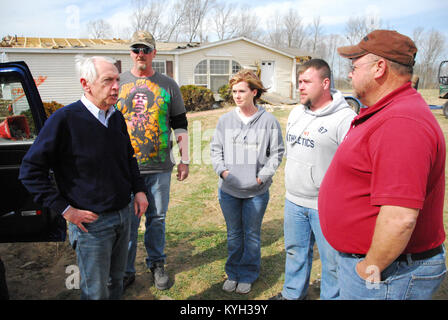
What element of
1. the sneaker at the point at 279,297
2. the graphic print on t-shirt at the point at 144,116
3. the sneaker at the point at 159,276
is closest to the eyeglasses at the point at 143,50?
the graphic print on t-shirt at the point at 144,116

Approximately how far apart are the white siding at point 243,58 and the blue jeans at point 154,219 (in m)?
16.5

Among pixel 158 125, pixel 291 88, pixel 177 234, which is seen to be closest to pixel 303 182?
pixel 158 125

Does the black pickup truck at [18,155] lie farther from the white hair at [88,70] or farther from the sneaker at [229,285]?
the sneaker at [229,285]

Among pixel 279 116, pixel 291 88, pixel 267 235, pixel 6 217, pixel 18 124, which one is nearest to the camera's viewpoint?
pixel 6 217

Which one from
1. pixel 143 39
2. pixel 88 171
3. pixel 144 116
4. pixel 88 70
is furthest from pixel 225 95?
pixel 88 171

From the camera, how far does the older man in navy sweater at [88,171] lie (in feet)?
6.79

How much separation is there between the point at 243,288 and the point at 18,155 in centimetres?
257

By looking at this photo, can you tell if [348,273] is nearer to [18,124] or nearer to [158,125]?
[158,125]

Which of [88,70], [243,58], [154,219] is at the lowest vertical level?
[154,219]

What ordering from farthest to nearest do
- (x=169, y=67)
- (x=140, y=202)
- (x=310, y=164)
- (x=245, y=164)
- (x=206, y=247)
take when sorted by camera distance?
(x=169, y=67) → (x=206, y=247) → (x=245, y=164) → (x=310, y=164) → (x=140, y=202)

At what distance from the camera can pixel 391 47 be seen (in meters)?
1.63

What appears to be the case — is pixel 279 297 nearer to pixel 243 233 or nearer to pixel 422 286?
pixel 243 233

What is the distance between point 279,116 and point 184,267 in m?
11.3

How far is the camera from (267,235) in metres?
4.66
